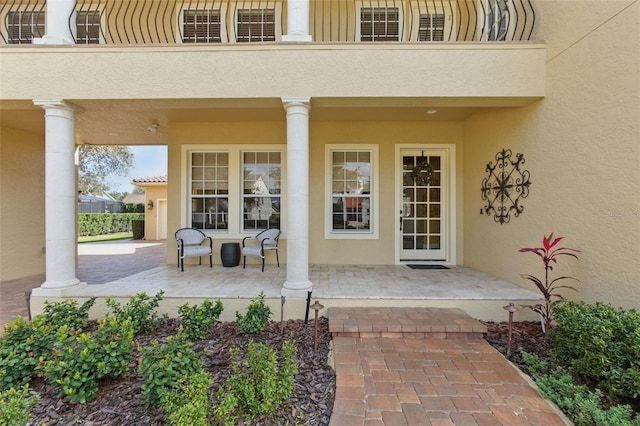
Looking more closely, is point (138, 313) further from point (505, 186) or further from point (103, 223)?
point (103, 223)

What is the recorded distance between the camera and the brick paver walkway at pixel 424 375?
6.91 ft

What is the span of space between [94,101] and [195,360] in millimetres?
3965

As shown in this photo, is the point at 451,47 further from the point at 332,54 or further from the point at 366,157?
the point at 366,157

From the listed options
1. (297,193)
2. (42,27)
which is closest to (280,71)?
(297,193)

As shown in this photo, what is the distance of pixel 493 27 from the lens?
16.4ft

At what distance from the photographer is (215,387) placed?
7.92 ft

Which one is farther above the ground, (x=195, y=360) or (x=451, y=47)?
(x=451, y=47)

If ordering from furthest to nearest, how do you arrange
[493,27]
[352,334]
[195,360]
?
1. [493,27]
2. [352,334]
3. [195,360]

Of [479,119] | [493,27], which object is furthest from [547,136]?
[493,27]

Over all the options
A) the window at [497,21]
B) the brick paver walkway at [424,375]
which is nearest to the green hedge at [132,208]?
the brick paver walkway at [424,375]

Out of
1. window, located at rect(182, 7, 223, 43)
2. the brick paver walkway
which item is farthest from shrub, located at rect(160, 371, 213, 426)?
window, located at rect(182, 7, 223, 43)

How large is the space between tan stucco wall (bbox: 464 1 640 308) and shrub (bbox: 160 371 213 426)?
3939 millimetres

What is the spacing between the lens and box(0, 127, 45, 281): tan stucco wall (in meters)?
6.00

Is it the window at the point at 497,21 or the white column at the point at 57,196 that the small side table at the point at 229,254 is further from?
the window at the point at 497,21
